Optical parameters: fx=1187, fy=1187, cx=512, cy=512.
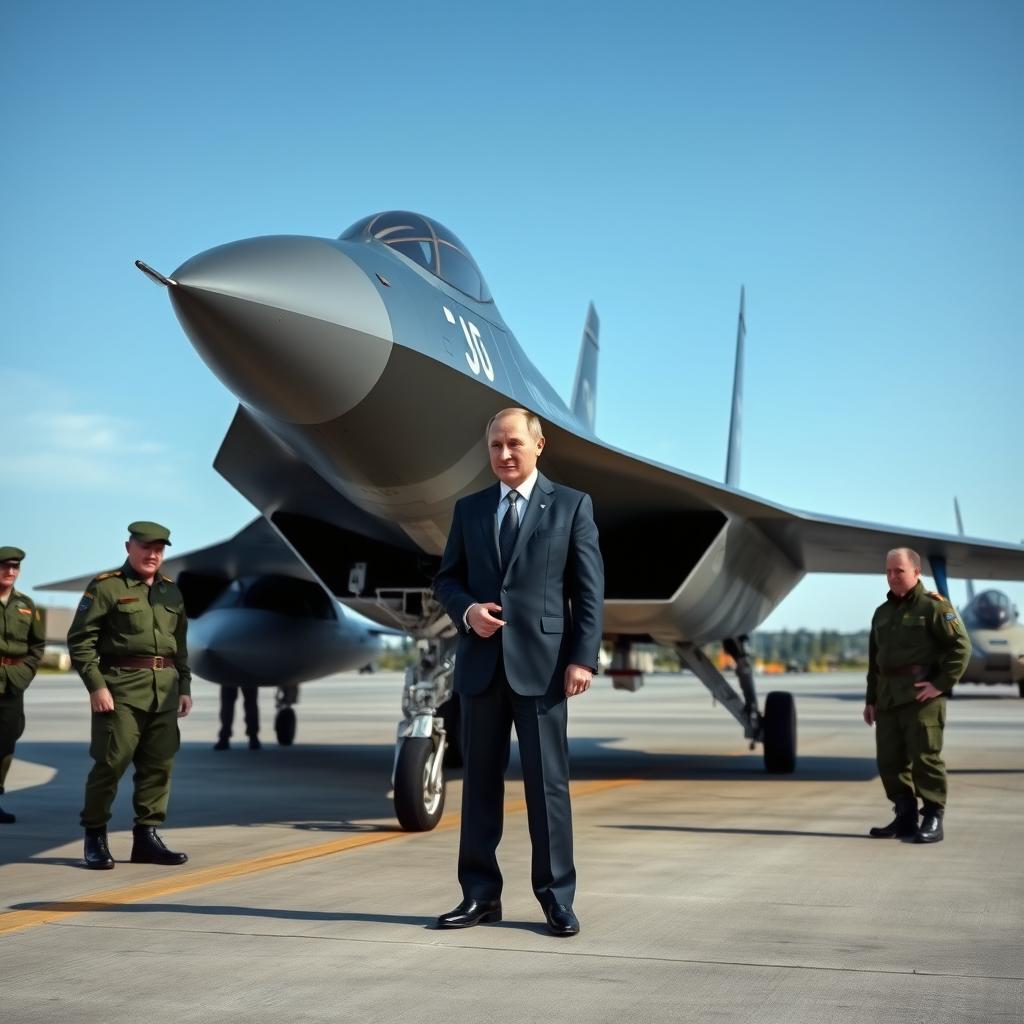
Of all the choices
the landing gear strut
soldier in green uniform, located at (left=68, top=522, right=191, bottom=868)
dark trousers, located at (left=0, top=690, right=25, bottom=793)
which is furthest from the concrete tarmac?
the landing gear strut

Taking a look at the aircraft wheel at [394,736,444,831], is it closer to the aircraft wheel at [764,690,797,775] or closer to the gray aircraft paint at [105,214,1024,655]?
the gray aircraft paint at [105,214,1024,655]

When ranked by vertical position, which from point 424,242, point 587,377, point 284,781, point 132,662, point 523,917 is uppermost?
point 587,377

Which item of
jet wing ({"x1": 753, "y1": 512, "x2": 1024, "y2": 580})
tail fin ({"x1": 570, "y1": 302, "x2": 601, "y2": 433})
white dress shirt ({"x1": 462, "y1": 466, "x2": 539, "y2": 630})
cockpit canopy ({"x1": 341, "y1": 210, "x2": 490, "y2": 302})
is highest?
tail fin ({"x1": 570, "y1": 302, "x2": 601, "y2": 433})

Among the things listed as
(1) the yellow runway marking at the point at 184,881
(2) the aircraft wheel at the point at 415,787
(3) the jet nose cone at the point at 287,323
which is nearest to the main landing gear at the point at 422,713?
(2) the aircraft wheel at the point at 415,787

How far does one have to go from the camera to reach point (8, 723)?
7.41 m

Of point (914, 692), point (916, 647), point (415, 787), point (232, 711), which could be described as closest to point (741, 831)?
Answer: point (914, 692)

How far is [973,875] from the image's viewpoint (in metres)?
5.31

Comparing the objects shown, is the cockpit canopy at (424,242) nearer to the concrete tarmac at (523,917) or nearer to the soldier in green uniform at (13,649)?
the soldier in green uniform at (13,649)

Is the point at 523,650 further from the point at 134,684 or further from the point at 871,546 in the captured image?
the point at 871,546

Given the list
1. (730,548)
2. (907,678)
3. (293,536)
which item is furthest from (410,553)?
(907,678)

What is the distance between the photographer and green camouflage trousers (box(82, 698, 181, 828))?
5.60 meters

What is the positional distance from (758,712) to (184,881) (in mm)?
7355

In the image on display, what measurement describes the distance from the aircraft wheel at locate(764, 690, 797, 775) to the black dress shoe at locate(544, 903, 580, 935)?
7.40m

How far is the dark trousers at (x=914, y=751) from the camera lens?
650cm
